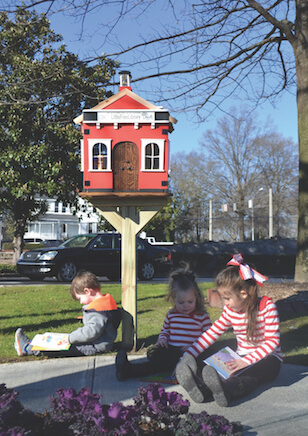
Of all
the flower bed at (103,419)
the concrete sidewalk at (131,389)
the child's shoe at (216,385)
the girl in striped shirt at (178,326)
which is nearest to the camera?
the flower bed at (103,419)

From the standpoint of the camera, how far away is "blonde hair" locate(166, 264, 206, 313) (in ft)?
13.6

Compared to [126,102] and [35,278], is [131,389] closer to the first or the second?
[126,102]

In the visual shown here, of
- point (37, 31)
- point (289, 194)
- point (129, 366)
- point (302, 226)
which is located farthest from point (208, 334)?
point (289, 194)

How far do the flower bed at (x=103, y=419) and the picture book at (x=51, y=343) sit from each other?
185 centimetres

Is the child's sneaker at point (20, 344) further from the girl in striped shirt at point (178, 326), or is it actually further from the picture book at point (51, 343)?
the girl in striped shirt at point (178, 326)

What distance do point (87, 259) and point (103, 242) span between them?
0.80 metres

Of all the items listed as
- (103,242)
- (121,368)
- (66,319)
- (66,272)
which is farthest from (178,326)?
(103,242)

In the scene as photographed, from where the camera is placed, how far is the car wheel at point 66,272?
14.2 meters

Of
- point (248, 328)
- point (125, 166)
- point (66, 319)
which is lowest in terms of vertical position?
point (66, 319)

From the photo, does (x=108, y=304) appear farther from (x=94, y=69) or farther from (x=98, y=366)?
(x=94, y=69)

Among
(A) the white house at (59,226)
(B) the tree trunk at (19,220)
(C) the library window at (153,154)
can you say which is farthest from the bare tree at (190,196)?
(C) the library window at (153,154)

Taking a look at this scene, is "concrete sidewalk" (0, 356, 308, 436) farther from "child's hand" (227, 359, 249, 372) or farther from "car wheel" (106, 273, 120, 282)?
"car wheel" (106, 273, 120, 282)

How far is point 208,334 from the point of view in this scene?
13.0ft

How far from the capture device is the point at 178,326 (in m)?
4.26
